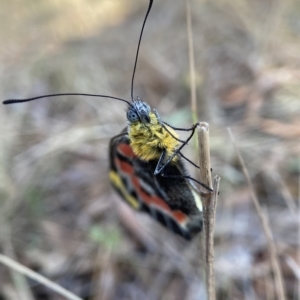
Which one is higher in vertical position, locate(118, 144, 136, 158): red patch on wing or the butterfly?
locate(118, 144, 136, 158): red patch on wing

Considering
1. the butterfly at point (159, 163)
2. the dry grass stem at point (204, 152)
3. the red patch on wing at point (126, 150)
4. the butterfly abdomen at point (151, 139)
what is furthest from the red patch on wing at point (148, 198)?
the dry grass stem at point (204, 152)

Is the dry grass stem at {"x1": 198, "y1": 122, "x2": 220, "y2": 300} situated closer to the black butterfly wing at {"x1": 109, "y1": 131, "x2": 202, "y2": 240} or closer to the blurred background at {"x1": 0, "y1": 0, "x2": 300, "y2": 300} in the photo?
the black butterfly wing at {"x1": 109, "y1": 131, "x2": 202, "y2": 240}

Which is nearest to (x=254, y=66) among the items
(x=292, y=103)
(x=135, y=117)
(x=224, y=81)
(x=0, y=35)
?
(x=224, y=81)

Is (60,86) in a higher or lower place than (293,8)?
lower

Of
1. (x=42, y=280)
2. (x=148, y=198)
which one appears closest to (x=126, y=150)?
(x=148, y=198)

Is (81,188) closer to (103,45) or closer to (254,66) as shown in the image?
(254,66)

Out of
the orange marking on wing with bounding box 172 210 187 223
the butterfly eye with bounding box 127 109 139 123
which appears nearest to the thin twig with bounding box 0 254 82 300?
the orange marking on wing with bounding box 172 210 187 223

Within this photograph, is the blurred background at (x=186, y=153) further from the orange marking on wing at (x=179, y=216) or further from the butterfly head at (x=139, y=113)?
the butterfly head at (x=139, y=113)
